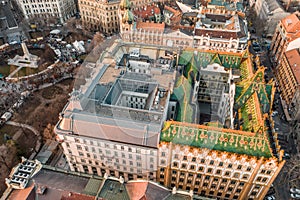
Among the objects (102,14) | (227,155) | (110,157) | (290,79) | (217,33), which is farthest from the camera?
(102,14)

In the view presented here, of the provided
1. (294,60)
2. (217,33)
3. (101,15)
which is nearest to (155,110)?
(217,33)

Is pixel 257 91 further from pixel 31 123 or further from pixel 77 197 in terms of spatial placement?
pixel 31 123

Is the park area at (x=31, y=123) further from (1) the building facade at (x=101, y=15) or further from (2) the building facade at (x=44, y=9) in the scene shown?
(2) the building facade at (x=44, y=9)

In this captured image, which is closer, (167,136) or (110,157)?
(167,136)

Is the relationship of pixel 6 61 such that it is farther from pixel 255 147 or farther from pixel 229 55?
pixel 255 147

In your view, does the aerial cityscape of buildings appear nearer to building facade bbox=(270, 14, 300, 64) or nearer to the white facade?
the white facade

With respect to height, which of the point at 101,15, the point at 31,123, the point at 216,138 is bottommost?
the point at 31,123

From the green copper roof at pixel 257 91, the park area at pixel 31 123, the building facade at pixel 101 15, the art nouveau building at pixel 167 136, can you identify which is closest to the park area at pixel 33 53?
the park area at pixel 31 123
